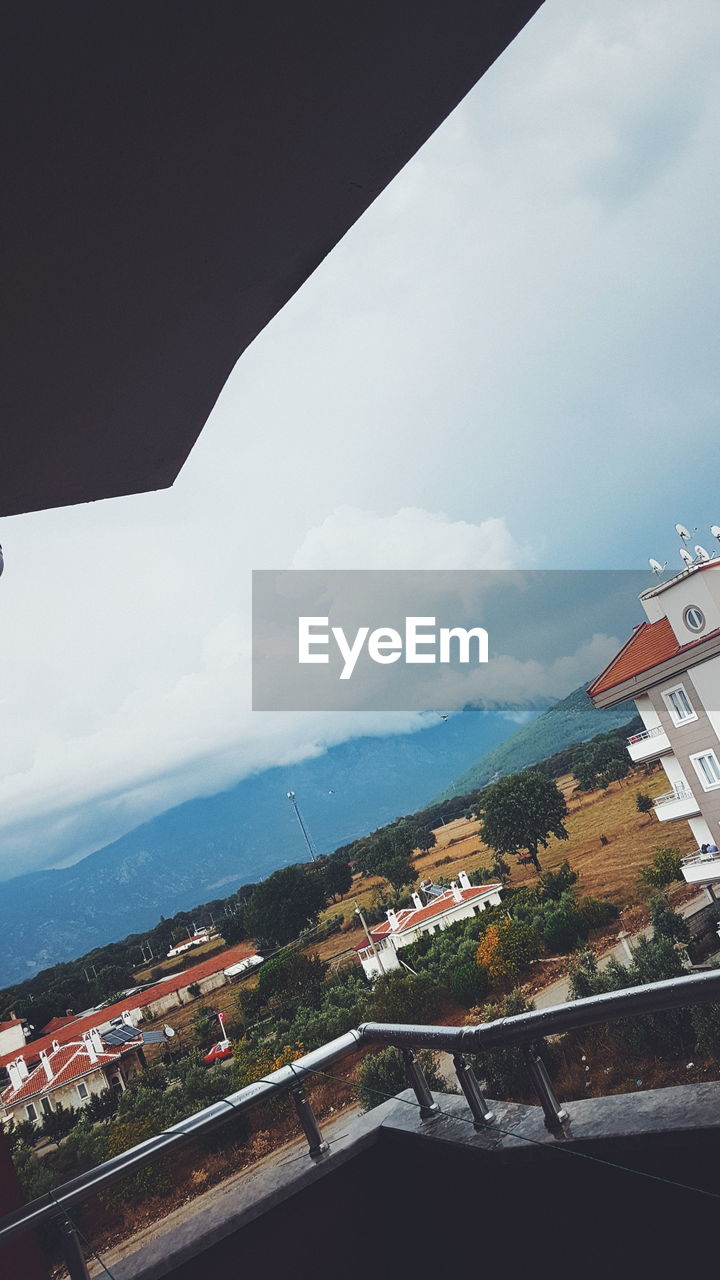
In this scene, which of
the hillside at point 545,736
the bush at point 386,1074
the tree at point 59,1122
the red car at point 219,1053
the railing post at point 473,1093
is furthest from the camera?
the hillside at point 545,736

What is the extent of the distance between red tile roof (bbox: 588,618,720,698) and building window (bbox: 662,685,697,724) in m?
0.17

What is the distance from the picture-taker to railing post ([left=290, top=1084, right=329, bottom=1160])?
170 cm

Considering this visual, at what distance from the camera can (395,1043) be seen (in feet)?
5.36

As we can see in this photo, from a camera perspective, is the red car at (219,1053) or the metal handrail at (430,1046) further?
the red car at (219,1053)

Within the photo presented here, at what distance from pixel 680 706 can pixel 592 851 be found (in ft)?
2.65

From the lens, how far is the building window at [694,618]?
12.1ft

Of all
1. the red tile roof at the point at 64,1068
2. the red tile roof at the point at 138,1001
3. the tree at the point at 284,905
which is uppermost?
the tree at the point at 284,905

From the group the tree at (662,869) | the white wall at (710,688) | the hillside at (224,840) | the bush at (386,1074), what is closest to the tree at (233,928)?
the hillside at (224,840)

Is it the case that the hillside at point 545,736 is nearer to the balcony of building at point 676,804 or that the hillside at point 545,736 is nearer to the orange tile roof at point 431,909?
the balcony of building at point 676,804

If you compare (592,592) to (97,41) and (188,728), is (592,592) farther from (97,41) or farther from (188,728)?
(97,41)

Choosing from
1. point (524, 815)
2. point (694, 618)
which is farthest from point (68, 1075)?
point (694, 618)

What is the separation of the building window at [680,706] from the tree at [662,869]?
2.03ft

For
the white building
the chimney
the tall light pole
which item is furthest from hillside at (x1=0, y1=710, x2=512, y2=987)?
the white building

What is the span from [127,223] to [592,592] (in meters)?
4.17
